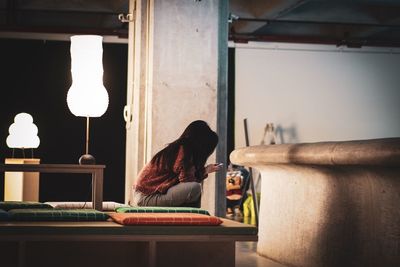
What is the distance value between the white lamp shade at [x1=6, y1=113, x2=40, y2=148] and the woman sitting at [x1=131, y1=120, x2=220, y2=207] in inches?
151

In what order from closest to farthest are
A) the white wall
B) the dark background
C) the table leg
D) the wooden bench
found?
the wooden bench → the table leg → the dark background → the white wall

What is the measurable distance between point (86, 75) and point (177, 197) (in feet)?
5.58

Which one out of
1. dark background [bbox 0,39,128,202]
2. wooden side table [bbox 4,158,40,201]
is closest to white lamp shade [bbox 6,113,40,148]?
wooden side table [bbox 4,158,40,201]

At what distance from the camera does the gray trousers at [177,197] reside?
507 centimetres

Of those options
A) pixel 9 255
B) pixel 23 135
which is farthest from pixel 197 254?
pixel 23 135

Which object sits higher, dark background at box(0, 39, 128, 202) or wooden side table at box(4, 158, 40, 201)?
dark background at box(0, 39, 128, 202)

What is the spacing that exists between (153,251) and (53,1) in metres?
8.51

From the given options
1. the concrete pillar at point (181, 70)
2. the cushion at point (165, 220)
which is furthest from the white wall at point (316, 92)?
the cushion at point (165, 220)

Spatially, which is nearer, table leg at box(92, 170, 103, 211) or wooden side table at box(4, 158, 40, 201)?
table leg at box(92, 170, 103, 211)

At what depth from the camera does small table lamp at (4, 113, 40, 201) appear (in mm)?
8462

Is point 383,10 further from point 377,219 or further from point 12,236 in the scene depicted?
point 12,236

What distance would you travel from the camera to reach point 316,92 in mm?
13430

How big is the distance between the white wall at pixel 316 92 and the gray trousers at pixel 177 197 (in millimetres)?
8027

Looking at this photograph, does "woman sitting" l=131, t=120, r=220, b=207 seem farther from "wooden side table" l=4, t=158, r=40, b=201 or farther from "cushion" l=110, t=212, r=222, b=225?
"wooden side table" l=4, t=158, r=40, b=201
